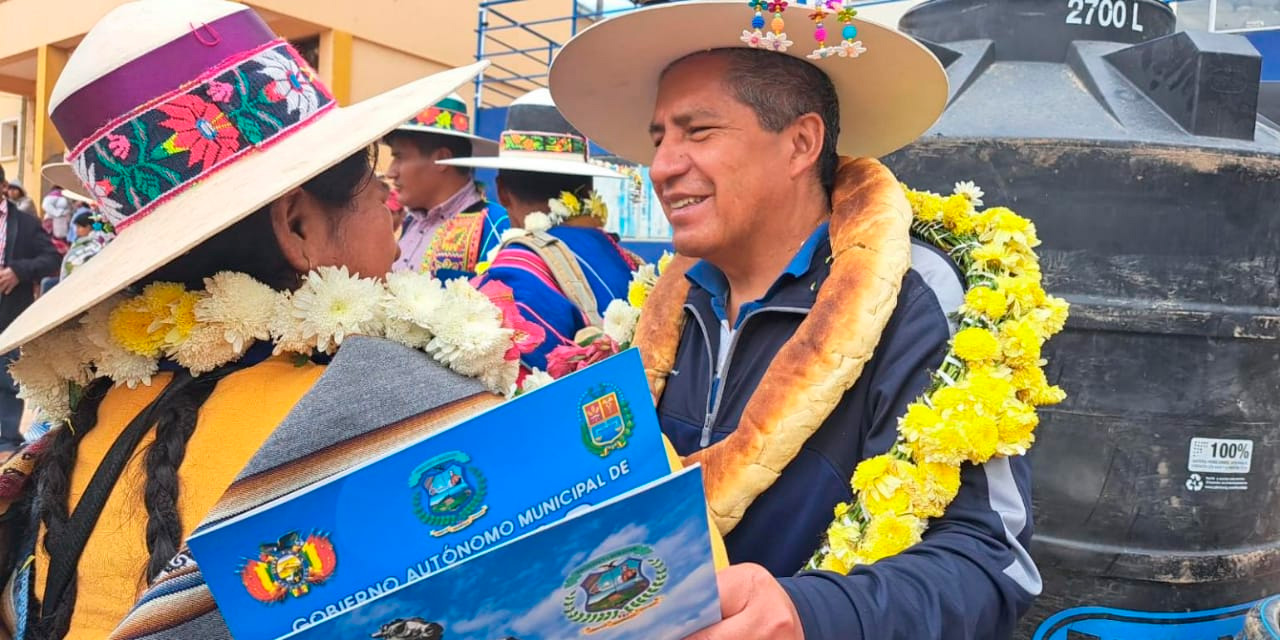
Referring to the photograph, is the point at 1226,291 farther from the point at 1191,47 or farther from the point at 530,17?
the point at 530,17

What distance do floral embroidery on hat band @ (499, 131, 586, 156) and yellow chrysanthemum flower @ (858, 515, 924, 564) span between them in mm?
3038

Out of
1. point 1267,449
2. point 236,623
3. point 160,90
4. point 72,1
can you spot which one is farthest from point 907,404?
point 72,1

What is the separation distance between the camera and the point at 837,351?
61.1 inches

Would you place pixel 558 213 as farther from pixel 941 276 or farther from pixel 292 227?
pixel 292 227

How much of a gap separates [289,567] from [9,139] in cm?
2048

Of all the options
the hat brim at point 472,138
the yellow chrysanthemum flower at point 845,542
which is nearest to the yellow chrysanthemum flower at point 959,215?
the yellow chrysanthemum flower at point 845,542

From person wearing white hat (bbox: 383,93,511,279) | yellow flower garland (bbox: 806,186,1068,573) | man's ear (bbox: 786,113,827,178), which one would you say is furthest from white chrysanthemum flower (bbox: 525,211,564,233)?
yellow flower garland (bbox: 806,186,1068,573)

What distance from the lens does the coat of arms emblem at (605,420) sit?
93 centimetres

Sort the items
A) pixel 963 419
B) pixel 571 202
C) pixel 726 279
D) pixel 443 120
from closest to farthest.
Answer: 1. pixel 963 419
2. pixel 726 279
3. pixel 571 202
4. pixel 443 120

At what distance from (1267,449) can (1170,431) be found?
30 centimetres

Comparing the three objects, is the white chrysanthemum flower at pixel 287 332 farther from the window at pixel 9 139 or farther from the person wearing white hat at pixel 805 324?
the window at pixel 9 139

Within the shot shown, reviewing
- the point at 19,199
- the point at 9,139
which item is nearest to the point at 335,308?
the point at 19,199

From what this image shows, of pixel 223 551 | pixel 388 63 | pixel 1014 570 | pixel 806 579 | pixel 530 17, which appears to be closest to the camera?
pixel 223 551

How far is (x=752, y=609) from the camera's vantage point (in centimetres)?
112
